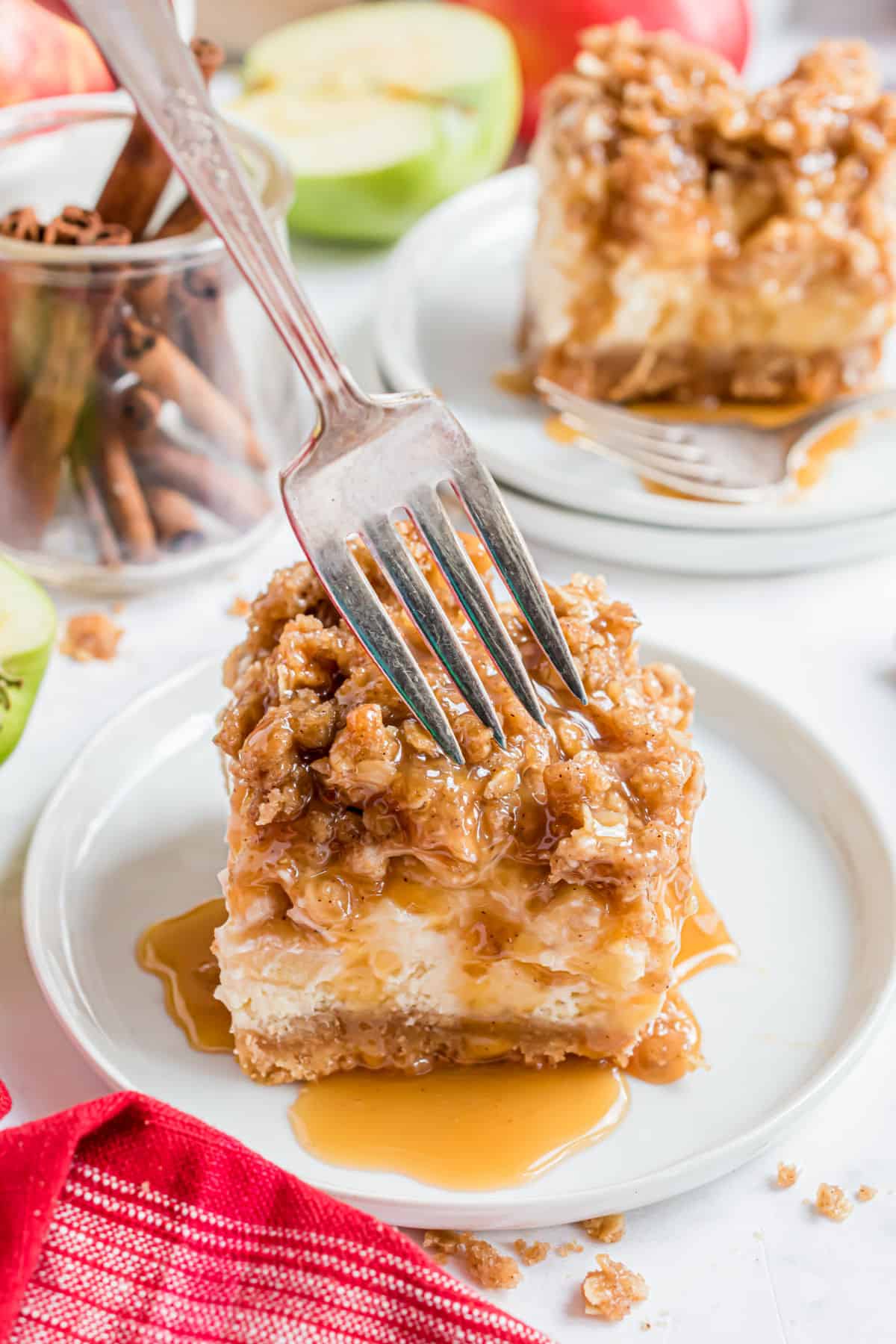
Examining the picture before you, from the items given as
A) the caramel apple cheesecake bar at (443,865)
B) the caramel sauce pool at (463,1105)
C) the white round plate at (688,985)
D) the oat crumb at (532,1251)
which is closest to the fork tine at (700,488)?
the white round plate at (688,985)

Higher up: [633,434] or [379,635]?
[379,635]

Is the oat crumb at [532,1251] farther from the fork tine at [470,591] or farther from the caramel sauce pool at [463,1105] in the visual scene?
the fork tine at [470,591]

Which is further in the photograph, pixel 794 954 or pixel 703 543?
pixel 703 543

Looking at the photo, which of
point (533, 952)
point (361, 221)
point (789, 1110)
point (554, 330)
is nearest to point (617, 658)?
point (533, 952)

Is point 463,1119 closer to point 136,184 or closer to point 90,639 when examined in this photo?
point 90,639

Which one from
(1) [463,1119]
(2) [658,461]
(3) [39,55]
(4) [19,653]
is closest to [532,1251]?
(1) [463,1119]

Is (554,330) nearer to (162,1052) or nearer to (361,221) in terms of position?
(361,221)

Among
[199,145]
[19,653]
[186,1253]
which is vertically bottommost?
[186,1253]
